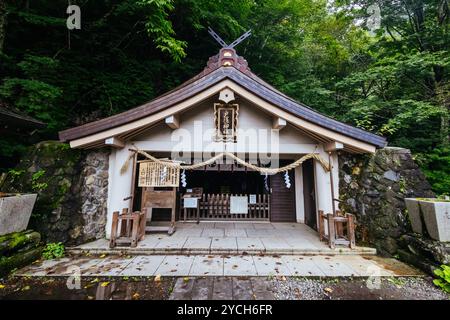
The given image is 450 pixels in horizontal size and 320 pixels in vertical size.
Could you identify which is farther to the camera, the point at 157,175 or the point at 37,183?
the point at 157,175

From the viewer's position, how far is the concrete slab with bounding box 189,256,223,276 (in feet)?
13.6

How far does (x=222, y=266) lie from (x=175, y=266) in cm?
111

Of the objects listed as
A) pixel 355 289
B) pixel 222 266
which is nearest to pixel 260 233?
pixel 222 266

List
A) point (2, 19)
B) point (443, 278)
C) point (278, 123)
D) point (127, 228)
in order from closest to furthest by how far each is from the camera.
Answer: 1. point (443, 278)
2. point (127, 228)
3. point (278, 123)
4. point (2, 19)

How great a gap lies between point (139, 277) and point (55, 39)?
1135cm

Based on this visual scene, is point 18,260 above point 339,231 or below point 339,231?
below

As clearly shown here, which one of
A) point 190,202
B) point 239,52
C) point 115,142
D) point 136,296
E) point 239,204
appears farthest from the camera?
point 239,52

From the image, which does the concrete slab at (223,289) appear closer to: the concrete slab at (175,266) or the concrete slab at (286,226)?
the concrete slab at (175,266)

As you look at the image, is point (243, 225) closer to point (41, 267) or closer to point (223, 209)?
point (223, 209)

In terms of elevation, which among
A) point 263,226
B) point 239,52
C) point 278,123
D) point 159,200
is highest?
point 239,52

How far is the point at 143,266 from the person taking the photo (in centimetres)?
445

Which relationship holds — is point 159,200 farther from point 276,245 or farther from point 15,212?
point 276,245

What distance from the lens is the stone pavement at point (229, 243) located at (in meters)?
5.18

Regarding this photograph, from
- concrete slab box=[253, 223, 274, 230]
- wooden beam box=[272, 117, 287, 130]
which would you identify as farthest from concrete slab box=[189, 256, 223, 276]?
wooden beam box=[272, 117, 287, 130]
